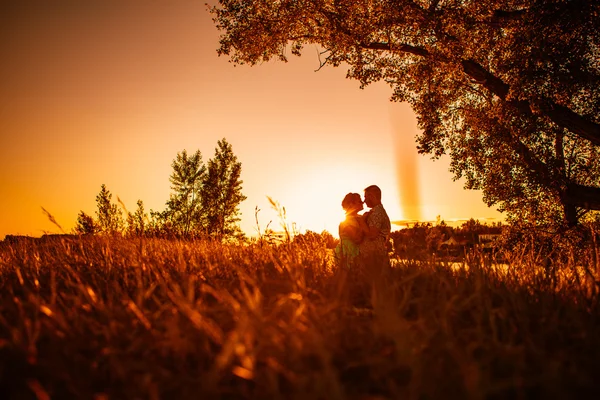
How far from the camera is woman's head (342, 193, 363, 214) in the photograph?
8.84m

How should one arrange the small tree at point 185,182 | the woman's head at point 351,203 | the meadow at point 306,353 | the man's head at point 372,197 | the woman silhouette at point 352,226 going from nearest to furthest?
the meadow at point 306,353 → the woman silhouette at point 352,226 → the man's head at point 372,197 → the woman's head at point 351,203 → the small tree at point 185,182

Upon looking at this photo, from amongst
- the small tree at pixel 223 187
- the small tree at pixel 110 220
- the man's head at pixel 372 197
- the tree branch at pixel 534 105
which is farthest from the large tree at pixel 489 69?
the small tree at pixel 223 187

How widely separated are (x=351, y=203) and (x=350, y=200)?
7 cm

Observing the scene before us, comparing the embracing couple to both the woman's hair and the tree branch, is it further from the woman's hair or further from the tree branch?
the tree branch

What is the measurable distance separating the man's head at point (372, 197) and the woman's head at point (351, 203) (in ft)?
0.72

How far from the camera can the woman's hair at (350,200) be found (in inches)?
348

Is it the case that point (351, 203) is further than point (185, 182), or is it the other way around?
point (185, 182)

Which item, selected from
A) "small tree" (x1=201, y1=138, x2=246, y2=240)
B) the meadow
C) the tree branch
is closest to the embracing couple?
the meadow

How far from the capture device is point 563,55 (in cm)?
1096

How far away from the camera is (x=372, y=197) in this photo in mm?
8719

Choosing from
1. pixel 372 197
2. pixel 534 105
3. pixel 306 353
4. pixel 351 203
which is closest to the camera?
pixel 306 353

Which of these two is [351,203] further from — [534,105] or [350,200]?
[534,105]

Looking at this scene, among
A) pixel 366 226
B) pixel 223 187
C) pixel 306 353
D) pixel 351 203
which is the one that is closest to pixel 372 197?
pixel 351 203

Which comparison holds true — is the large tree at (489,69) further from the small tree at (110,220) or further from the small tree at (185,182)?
the small tree at (185,182)
